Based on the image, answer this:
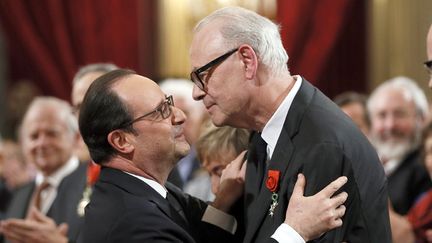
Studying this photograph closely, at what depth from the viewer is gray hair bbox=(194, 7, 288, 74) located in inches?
128

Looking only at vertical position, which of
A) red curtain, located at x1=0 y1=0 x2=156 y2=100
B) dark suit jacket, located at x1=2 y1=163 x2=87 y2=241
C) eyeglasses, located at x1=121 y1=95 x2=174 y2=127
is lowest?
red curtain, located at x1=0 y1=0 x2=156 y2=100

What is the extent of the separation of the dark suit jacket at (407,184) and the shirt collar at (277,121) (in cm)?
239

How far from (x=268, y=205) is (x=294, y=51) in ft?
17.3

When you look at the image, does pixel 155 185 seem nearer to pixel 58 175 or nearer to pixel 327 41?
pixel 58 175

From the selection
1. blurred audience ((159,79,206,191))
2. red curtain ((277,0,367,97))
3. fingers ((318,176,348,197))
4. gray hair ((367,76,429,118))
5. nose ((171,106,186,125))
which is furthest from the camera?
red curtain ((277,0,367,97))

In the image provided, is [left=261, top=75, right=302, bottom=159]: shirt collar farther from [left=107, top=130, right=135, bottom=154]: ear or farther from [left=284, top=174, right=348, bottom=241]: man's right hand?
[left=107, top=130, right=135, bottom=154]: ear

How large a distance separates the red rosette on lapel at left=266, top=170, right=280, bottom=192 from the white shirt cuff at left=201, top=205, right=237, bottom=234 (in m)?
0.41

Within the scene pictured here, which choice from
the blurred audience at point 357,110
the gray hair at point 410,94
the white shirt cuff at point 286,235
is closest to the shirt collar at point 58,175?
the blurred audience at point 357,110

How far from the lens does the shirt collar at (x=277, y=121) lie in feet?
10.7

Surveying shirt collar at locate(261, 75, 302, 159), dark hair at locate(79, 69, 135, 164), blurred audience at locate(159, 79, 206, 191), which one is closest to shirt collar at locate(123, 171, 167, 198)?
dark hair at locate(79, 69, 135, 164)

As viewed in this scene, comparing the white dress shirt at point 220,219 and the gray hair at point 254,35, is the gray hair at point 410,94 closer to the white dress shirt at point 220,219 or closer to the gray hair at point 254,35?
the white dress shirt at point 220,219

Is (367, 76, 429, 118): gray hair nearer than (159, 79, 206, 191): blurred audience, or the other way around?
(159, 79, 206, 191): blurred audience

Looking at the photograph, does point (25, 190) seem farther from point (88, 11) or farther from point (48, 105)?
point (88, 11)

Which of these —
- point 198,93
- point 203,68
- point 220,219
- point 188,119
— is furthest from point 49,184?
point 203,68
